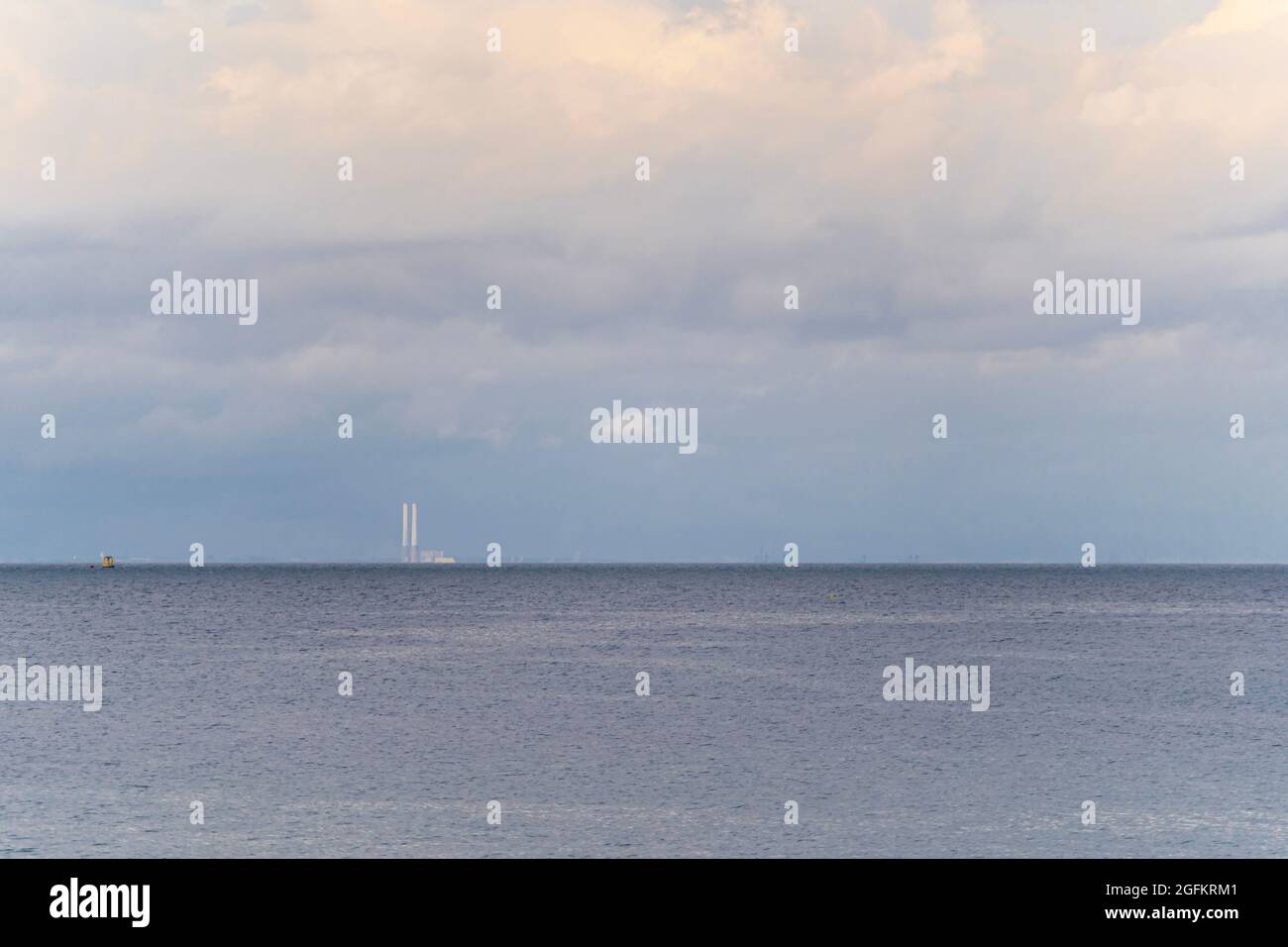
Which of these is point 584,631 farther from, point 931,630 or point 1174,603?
point 1174,603

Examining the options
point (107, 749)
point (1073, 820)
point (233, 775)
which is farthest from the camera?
point (107, 749)

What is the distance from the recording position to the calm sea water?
36.7m

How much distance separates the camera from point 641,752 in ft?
166

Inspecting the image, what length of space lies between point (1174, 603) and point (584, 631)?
10688 cm

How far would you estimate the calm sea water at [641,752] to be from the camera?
3666 cm

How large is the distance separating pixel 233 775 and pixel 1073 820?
29.4m
